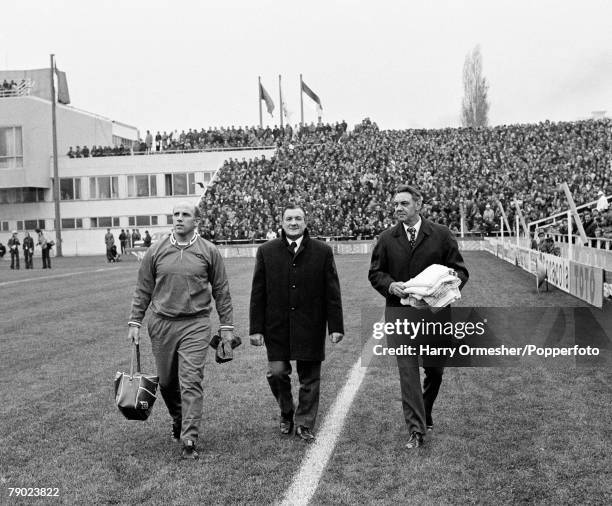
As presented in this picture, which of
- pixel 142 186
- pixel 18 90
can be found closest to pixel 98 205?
pixel 142 186

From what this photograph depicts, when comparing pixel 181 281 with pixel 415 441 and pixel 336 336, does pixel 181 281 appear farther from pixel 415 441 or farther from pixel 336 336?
pixel 415 441

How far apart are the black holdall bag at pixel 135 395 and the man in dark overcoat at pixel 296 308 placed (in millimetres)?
924

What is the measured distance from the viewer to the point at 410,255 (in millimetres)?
6258

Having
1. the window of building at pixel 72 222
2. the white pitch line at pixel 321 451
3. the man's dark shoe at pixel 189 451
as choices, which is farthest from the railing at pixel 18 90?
the man's dark shoe at pixel 189 451

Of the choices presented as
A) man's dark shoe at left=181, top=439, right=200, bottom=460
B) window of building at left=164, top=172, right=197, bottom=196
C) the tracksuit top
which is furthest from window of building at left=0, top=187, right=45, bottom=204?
man's dark shoe at left=181, top=439, right=200, bottom=460

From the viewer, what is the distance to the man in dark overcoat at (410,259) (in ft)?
20.3

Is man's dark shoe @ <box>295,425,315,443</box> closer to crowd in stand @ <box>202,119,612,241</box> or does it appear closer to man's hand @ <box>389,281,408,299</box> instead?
man's hand @ <box>389,281,408,299</box>

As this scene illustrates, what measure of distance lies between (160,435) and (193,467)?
1065 mm

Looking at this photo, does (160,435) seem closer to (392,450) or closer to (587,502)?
(392,450)

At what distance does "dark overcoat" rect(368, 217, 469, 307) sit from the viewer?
6.23m

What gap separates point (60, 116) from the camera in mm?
61688

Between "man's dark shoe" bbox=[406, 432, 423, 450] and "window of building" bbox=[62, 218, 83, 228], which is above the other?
"window of building" bbox=[62, 218, 83, 228]

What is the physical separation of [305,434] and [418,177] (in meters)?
39.5

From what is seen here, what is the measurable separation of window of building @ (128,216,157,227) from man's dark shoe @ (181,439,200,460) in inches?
2214
